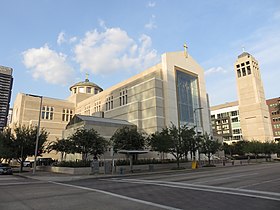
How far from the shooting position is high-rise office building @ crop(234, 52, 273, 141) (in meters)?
97.2

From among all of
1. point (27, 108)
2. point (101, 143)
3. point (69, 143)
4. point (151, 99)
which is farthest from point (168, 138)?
point (27, 108)

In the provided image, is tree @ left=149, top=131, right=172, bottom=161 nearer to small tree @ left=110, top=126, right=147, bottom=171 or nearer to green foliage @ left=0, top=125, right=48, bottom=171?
small tree @ left=110, top=126, right=147, bottom=171

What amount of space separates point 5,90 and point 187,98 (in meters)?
90.7

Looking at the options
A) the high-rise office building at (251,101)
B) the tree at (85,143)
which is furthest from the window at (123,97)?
the high-rise office building at (251,101)

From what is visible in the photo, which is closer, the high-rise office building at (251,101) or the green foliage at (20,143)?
the green foliage at (20,143)

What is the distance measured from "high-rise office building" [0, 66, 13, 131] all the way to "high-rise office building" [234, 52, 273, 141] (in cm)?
10822

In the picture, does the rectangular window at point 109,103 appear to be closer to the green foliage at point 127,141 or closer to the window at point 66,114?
the window at point 66,114

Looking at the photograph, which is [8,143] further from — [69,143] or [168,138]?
[168,138]

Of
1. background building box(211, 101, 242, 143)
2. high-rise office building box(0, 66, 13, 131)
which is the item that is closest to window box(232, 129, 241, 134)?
background building box(211, 101, 242, 143)

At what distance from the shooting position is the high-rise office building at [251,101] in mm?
97250

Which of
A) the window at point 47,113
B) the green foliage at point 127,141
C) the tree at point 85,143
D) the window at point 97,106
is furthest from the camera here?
the window at point 47,113

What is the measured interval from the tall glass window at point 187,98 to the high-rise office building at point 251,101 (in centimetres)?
4930

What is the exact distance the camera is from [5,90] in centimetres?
10819

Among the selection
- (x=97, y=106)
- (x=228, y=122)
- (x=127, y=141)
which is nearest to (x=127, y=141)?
(x=127, y=141)
